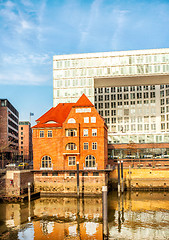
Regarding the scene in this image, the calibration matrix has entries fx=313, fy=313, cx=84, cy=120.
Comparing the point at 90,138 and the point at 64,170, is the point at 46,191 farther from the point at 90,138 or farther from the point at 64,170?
the point at 90,138

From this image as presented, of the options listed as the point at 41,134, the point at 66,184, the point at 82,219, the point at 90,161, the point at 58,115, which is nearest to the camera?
the point at 82,219

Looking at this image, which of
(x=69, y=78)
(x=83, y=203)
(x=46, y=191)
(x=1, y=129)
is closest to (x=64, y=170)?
(x=46, y=191)

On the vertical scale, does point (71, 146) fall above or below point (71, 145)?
below

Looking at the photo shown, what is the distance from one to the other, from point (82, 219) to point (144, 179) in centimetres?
3478

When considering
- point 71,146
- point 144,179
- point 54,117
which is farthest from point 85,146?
point 144,179

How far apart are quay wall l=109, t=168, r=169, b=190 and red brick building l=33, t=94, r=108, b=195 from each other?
13.5 meters

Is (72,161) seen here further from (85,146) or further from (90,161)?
(85,146)

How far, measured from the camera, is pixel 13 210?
163 ft

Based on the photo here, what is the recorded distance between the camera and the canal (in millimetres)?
36781

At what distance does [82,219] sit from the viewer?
144 ft

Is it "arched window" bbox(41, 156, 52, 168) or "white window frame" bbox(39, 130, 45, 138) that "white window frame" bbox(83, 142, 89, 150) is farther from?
"white window frame" bbox(39, 130, 45, 138)

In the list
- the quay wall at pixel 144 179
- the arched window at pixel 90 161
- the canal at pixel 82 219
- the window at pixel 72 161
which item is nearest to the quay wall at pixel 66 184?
the arched window at pixel 90 161

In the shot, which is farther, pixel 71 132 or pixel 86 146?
pixel 71 132

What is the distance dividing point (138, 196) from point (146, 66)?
142 ft
